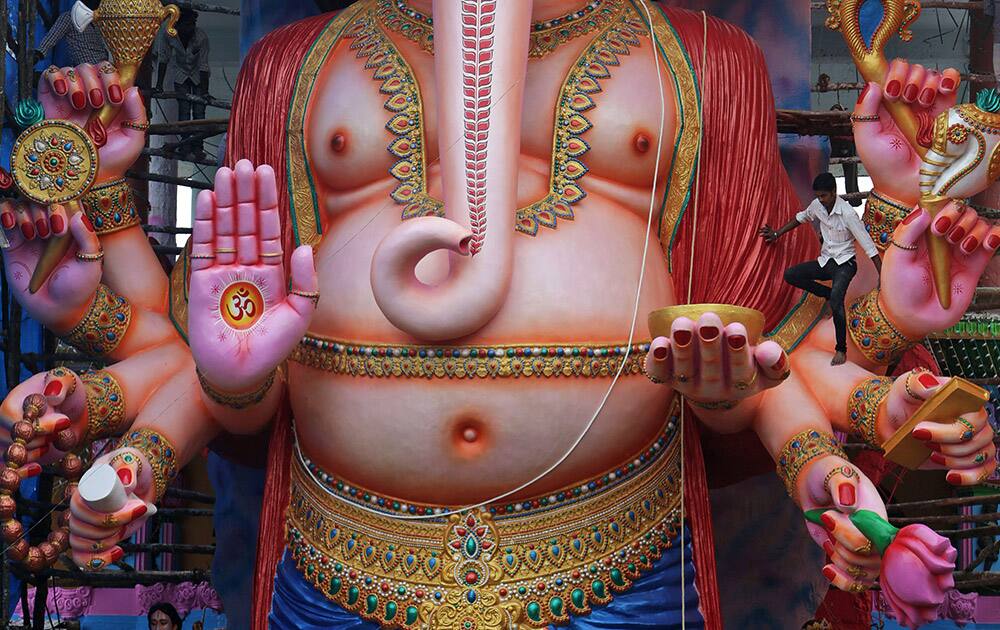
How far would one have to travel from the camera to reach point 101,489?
10.9ft

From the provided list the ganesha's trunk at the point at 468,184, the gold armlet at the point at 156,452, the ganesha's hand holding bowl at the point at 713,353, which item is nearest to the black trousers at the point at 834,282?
the ganesha's hand holding bowl at the point at 713,353

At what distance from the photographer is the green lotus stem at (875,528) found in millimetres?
3178

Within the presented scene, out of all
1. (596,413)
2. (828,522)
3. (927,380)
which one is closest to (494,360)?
(596,413)

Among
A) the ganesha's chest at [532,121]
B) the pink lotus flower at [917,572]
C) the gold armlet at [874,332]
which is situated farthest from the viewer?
the ganesha's chest at [532,121]

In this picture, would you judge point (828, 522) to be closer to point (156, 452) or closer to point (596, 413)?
point (596, 413)

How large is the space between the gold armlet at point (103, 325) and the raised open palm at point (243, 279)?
0.43 m

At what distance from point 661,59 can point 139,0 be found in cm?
125

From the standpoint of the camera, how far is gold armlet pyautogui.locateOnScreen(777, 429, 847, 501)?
3.44 metres

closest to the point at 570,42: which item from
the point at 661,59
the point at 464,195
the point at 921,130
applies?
the point at 661,59

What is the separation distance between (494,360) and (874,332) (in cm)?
83

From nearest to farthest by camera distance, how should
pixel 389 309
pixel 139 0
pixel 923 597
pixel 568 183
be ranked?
pixel 923 597 → pixel 389 309 → pixel 568 183 → pixel 139 0

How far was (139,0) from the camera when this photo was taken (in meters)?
3.91

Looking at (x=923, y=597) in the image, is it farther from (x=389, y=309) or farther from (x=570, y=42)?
(x=570, y=42)

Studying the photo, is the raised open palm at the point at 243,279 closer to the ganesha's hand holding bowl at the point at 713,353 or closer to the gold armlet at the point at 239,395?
the gold armlet at the point at 239,395
